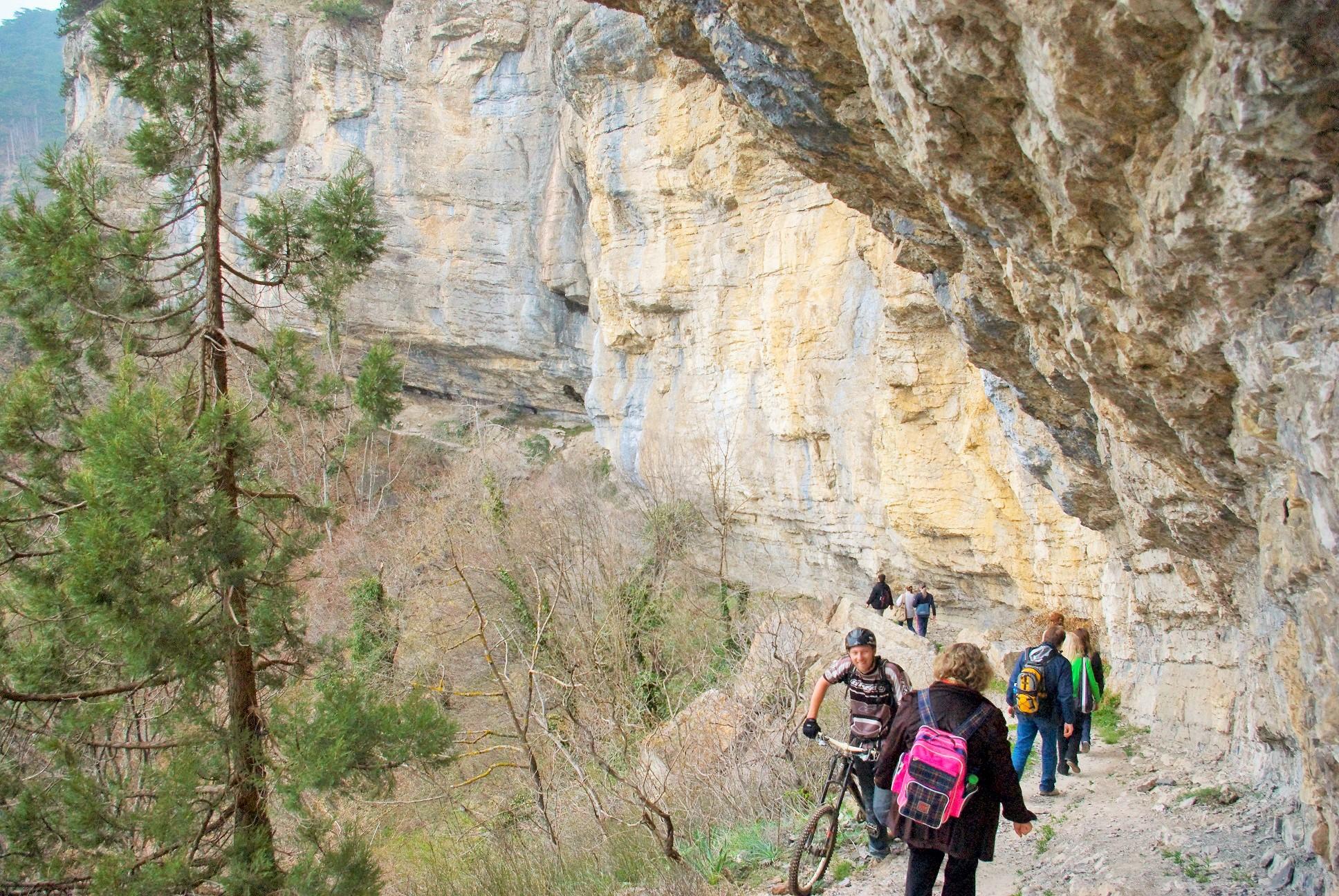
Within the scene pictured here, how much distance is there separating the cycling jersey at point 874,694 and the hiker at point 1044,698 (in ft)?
5.33

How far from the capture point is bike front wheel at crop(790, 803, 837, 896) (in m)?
4.22

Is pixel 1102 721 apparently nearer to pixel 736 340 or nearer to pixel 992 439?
pixel 992 439

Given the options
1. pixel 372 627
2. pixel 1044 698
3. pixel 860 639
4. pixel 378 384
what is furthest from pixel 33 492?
pixel 372 627

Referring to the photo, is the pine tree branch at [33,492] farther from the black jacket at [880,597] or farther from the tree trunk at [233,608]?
the black jacket at [880,597]

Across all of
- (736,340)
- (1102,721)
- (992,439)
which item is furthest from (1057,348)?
(736,340)

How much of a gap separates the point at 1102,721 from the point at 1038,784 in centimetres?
226

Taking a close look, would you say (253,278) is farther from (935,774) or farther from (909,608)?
(909,608)

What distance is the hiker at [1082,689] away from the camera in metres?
6.25

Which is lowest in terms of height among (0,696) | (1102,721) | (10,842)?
(1102,721)

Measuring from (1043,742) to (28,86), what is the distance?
84.6 m

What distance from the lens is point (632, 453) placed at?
23.4 meters

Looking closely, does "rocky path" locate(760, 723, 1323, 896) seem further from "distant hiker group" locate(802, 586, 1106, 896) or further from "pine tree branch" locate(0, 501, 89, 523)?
"pine tree branch" locate(0, 501, 89, 523)

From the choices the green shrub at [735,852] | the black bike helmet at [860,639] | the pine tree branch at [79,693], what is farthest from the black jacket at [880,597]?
the pine tree branch at [79,693]

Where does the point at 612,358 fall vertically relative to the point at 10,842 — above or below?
above
